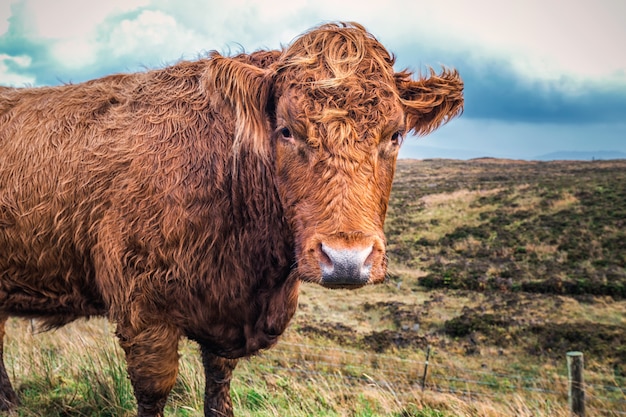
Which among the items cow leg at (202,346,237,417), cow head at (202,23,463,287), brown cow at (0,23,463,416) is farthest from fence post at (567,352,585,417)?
cow head at (202,23,463,287)

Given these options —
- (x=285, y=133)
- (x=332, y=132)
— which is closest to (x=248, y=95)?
(x=285, y=133)

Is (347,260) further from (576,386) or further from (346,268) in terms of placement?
(576,386)

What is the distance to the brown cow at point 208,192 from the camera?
265cm

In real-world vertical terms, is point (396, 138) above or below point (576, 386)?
above

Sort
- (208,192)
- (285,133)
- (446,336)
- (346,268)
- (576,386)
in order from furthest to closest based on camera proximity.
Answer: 1. (446,336)
2. (576,386)
3. (208,192)
4. (285,133)
5. (346,268)

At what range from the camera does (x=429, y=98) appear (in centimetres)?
323

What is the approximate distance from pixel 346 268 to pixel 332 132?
27.3 inches

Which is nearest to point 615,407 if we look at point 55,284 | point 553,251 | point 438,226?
point 55,284

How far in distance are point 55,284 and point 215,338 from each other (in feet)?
3.97

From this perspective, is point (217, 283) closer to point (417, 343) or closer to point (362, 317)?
point (417, 343)

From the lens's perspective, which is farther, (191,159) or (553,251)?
(553,251)

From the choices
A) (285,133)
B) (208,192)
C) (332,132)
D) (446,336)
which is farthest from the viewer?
(446,336)

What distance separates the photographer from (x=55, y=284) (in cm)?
366

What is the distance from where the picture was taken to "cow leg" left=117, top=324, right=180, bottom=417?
3.28m
